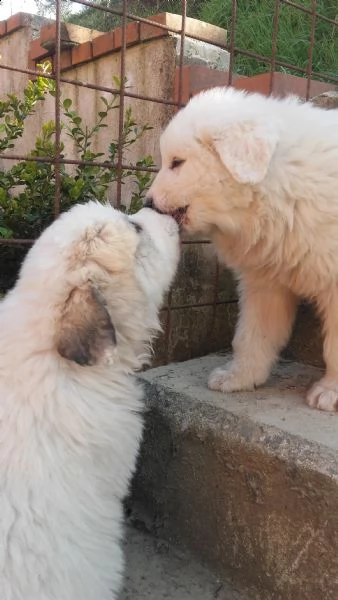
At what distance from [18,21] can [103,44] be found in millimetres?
2138

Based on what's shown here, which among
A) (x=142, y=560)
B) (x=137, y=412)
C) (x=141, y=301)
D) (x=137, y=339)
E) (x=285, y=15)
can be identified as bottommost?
Answer: (x=142, y=560)

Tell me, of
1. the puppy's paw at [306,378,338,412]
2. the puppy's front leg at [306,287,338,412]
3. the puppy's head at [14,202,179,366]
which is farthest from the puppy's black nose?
the puppy's paw at [306,378,338,412]

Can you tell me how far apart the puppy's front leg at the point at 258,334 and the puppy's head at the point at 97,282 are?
2.42 feet

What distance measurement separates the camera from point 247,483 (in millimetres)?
2404

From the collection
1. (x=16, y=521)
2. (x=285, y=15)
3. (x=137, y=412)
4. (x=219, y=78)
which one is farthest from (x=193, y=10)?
(x=16, y=521)

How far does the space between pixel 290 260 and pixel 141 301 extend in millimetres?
765

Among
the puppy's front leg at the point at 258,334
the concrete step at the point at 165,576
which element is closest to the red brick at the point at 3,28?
the puppy's front leg at the point at 258,334

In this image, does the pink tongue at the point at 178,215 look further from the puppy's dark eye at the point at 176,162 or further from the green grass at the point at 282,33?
the green grass at the point at 282,33

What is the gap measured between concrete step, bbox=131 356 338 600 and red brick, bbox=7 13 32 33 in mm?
4805

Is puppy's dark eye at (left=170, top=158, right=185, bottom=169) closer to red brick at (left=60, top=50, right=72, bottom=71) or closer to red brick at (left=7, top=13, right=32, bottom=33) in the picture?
red brick at (left=60, top=50, right=72, bottom=71)

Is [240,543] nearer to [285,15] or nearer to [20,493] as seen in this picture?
[20,493]

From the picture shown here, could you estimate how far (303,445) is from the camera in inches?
88.8

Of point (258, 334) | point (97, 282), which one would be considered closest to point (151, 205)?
point (97, 282)

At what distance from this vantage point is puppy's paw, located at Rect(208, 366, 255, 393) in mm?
2859
